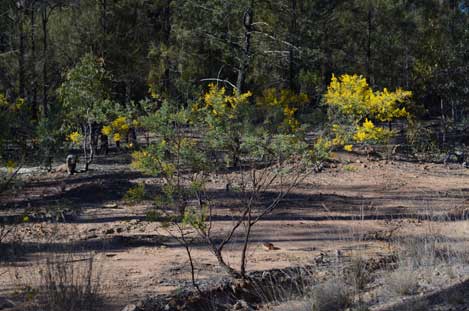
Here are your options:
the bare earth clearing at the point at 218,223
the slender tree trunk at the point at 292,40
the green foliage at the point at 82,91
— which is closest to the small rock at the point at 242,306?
the bare earth clearing at the point at 218,223

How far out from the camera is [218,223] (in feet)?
34.1

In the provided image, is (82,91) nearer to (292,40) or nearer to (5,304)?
(292,40)

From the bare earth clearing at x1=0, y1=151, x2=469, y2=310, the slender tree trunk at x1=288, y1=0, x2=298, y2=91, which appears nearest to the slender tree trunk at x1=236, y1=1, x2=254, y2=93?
the slender tree trunk at x1=288, y1=0, x2=298, y2=91

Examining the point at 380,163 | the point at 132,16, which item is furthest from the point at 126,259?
the point at 132,16

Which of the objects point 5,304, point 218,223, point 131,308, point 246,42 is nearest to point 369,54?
point 246,42

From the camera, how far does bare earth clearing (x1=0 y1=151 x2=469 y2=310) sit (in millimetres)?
7457

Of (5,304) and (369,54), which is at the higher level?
(369,54)

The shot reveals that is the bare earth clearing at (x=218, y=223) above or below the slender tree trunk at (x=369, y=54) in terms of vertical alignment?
below

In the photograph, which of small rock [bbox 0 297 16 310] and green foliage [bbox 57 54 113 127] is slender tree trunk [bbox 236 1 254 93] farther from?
small rock [bbox 0 297 16 310]

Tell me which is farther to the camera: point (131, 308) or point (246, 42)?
point (246, 42)

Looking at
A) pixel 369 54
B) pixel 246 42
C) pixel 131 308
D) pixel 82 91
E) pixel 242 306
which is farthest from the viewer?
pixel 369 54

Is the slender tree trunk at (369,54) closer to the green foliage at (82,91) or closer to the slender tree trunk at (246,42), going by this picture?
the slender tree trunk at (246,42)

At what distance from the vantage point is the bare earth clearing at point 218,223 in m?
7.46

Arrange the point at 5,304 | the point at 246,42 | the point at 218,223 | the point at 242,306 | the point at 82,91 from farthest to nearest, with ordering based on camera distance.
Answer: the point at 246,42
the point at 82,91
the point at 218,223
the point at 242,306
the point at 5,304
